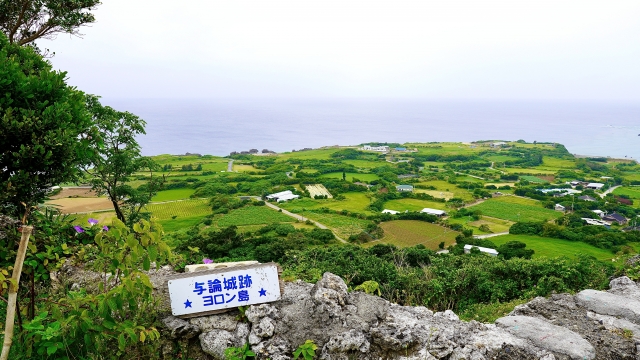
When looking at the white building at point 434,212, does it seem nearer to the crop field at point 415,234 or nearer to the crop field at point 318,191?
the crop field at point 415,234

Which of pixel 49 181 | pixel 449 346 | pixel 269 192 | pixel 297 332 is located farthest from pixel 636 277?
pixel 269 192

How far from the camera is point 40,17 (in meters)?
7.30

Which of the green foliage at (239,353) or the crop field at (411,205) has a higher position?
the green foliage at (239,353)

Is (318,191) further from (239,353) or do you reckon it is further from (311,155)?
(239,353)

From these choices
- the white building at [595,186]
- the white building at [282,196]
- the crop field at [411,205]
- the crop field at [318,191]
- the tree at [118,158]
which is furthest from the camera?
the white building at [595,186]

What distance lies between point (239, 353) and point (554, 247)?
3022 centimetres

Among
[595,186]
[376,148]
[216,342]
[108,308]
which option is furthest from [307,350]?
[376,148]

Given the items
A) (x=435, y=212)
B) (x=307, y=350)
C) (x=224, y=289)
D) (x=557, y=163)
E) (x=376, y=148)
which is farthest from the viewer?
(x=376, y=148)

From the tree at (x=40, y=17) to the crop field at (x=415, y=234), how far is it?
23.7 m

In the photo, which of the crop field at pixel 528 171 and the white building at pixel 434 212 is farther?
the crop field at pixel 528 171

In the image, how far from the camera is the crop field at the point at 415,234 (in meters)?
28.7

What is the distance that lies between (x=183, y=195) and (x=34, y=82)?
4096 cm

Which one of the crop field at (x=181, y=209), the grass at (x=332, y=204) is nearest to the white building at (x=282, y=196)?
the grass at (x=332, y=204)

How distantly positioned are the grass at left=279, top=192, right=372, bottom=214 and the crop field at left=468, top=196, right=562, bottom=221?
11405 millimetres
